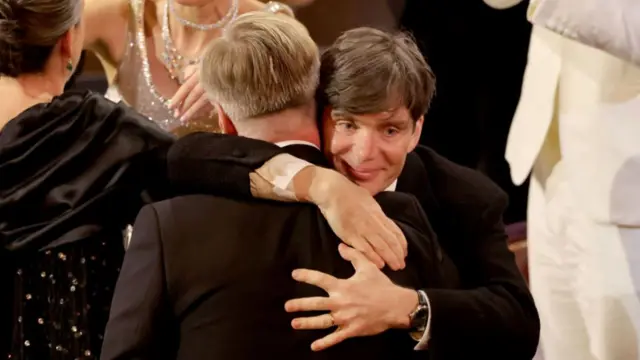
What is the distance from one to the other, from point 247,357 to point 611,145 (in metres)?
1.07

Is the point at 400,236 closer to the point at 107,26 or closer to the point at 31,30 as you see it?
the point at 31,30

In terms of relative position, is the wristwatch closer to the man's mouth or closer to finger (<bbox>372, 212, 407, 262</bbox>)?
finger (<bbox>372, 212, 407, 262</bbox>)

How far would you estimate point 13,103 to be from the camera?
1.27 m

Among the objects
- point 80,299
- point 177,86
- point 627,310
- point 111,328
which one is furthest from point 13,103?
point 627,310

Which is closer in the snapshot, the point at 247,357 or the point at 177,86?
the point at 247,357

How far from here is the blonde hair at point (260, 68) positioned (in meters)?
1.04

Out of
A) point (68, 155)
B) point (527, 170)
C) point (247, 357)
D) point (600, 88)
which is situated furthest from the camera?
point (527, 170)

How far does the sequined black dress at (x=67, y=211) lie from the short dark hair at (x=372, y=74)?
1.03 ft

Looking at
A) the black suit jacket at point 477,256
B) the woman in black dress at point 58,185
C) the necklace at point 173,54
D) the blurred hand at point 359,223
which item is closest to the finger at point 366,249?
the blurred hand at point 359,223

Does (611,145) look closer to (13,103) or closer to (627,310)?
(627,310)

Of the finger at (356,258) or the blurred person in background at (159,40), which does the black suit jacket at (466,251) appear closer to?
the finger at (356,258)

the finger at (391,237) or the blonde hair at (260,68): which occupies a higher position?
the blonde hair at (260,68)

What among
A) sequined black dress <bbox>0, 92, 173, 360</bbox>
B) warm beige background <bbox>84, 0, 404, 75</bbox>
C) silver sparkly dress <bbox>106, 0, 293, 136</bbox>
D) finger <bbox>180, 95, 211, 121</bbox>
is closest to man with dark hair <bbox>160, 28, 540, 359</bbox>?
sequined black dress <bbox>0, 92, 173, 360</bbox>

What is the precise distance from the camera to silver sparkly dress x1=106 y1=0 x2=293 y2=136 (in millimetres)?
1787
